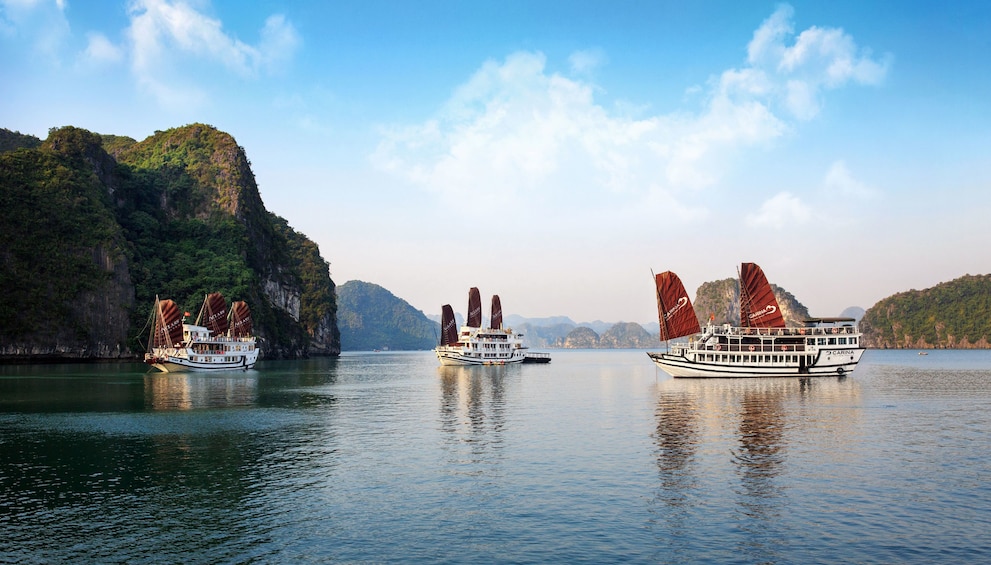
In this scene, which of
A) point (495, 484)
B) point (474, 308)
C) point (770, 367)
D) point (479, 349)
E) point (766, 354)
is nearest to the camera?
point (495, 484)

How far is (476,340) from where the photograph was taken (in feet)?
435

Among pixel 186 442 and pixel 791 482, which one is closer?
pixel 791 482

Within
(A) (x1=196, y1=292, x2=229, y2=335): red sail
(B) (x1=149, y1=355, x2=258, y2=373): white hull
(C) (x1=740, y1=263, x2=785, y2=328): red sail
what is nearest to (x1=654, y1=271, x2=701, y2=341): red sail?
(C) (x1=740, y1=263, x2=785, y2=328): red sail

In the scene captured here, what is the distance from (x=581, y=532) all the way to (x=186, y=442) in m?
25.0

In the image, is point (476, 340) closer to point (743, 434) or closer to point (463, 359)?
point (463, 359)

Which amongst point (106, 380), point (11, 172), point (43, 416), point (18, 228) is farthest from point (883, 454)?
point (11, 172)

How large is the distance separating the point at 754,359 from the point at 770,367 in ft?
7.10

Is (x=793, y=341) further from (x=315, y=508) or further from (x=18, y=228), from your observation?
(x=18, y=228)

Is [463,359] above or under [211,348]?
under

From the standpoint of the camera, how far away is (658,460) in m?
32.0

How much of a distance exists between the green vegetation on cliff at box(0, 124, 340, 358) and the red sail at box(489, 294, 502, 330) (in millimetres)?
62143

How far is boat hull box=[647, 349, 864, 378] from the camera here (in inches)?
3410

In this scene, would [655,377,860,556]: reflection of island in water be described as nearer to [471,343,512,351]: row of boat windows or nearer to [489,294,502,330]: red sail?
[471,343,512,351]: row of boat windows

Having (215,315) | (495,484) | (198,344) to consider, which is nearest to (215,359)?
(198,344)
